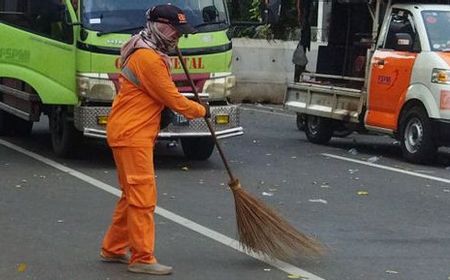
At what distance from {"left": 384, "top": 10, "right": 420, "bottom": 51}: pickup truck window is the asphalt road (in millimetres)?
1599

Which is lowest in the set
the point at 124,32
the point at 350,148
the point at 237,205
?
the point at 350,148

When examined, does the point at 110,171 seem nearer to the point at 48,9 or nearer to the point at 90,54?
the point at 90,54

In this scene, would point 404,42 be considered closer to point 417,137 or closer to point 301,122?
point 417,137

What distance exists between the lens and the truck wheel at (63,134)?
41.5 ft

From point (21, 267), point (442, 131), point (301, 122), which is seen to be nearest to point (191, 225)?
point (21, 267)

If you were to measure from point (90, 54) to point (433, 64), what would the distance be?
434 centimetres

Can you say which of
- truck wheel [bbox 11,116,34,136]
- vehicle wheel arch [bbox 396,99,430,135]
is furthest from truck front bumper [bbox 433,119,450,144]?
truck wheel [bbox 11,116,34,136]

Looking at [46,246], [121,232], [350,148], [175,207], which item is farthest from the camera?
[350,148]

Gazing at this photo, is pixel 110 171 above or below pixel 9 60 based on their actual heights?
below

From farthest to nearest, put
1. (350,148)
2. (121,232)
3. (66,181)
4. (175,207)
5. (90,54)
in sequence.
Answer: (350,148) < (90,54) < (66,181) < (175,207) < (121,232)

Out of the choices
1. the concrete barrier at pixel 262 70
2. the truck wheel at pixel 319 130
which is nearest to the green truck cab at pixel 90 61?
the truck wheel at pixel 319 130

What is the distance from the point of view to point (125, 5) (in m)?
12.2

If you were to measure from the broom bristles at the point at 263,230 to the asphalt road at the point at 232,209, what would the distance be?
0.14 m

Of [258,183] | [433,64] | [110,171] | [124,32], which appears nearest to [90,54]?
[124,32]
